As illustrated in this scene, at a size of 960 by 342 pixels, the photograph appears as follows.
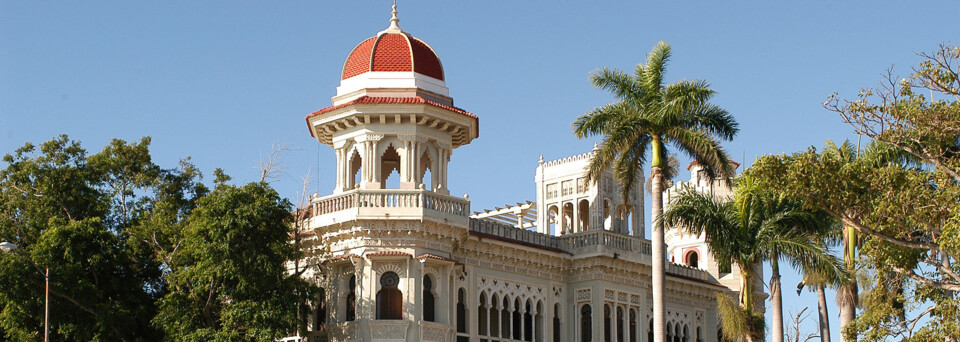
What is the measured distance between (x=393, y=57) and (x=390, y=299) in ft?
25.4

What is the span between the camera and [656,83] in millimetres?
37062

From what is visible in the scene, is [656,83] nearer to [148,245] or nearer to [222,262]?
[222,262]

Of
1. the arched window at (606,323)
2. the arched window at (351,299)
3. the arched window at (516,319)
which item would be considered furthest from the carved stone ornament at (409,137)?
the arched window at (606,323)

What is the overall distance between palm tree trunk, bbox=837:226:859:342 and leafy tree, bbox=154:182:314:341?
15.0 metres

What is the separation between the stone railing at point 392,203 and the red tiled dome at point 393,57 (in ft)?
14.6

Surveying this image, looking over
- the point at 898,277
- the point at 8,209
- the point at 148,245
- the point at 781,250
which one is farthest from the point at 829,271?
the point at 8,209

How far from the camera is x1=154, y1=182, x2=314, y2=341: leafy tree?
36.2 metres

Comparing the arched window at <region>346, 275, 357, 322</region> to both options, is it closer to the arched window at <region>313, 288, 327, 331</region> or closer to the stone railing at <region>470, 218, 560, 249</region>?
the arched window at <region>313, 288, 327, 331</region>

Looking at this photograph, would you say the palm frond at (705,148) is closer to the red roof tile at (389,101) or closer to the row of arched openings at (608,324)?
the red roof tile at (389,101)

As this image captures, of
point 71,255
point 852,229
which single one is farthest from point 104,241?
point 852,229

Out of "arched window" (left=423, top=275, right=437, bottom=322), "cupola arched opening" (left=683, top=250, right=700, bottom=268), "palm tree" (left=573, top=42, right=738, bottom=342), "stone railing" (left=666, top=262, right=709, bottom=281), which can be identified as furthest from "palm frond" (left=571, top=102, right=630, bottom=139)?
"cupola arched opening" (left=683, top=250, right=700, bottom=268)

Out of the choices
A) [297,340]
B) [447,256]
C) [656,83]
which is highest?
[656,83]

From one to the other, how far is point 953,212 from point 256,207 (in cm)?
1853

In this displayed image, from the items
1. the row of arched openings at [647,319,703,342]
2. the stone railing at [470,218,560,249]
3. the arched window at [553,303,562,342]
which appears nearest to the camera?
the stone railing at [470,218,560,249]
